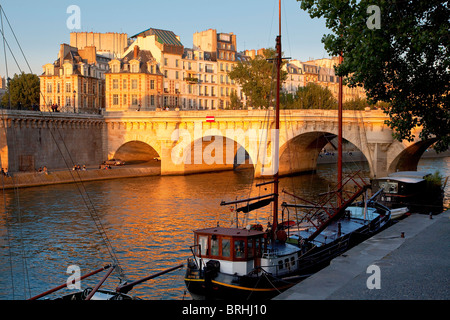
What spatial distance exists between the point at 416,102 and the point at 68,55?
6660cm

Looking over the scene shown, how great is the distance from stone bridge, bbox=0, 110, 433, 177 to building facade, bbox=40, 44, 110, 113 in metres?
13.8

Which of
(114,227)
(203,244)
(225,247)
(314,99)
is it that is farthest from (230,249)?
(314,99)

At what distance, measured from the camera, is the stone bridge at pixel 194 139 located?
48.0m

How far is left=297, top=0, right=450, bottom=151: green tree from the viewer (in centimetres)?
1708

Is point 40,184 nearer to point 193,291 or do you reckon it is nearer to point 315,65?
point 193,291

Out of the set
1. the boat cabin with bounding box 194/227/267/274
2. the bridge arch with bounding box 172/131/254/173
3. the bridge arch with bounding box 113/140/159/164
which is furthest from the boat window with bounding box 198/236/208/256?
the bridge arch with bounding box 113/140/159/164

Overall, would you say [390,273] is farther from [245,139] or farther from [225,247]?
[245,139]

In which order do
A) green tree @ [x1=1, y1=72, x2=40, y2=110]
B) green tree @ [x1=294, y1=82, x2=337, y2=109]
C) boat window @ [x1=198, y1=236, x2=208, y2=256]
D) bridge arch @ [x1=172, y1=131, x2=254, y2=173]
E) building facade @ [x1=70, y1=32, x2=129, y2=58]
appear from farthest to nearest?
building facade @ [x1=70, y1=32, x2=129, y2=58] → green tree @ [x1=1, y1=72, x2=40, y2=110] → green tree @ [x1=294, y1=82, x2=337, y2=109] → bridge arch @ [x1=172, y1=131, x2=254, y2=173] → boat window @ [x1=198, y1=236, x2=208, y2=256]

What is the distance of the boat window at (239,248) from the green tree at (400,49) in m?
7.12

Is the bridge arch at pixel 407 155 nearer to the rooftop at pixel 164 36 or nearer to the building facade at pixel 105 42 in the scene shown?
the rooftop at pixel 164 36

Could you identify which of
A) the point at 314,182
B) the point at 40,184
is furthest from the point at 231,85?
the point at 40,184

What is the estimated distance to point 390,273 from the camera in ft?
50.5

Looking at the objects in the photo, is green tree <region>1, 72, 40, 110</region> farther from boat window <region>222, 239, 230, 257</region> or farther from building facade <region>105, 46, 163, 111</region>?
boat window <region>222, 239, 230, 257</region>

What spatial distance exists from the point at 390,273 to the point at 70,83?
67812 millimetres
